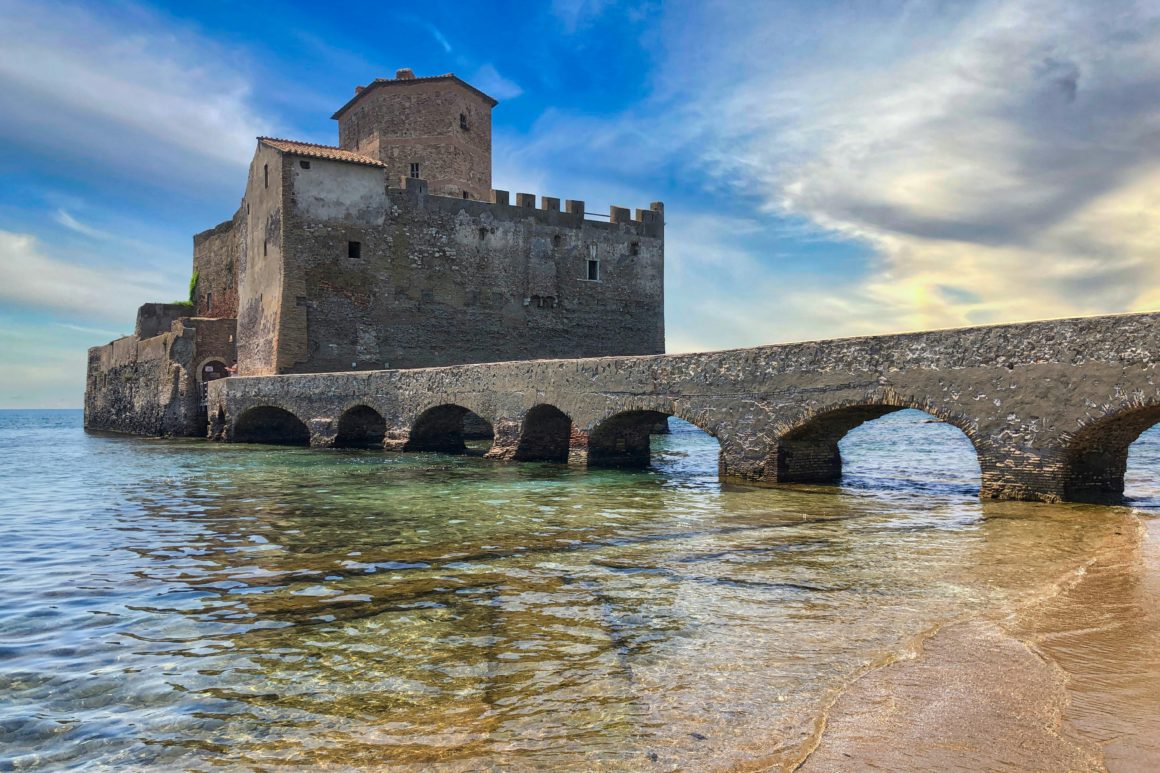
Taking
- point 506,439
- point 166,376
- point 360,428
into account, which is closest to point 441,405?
point 506,439

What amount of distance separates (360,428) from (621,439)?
11107 mm

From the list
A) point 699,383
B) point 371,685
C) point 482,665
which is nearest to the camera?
point 371,685

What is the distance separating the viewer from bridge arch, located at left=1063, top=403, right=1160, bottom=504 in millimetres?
11570

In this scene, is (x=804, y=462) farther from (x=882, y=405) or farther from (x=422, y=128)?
(x=422, y=128)

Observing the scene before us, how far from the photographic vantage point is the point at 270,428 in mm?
30281

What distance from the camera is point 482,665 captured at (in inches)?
197

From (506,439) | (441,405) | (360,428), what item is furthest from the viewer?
(360,428)

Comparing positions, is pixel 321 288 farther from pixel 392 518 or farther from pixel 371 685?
Answer: pixel 371 685

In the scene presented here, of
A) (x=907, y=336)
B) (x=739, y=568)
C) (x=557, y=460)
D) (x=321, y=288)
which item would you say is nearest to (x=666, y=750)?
(x=739, y=568)

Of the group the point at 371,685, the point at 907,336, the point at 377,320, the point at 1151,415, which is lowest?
the point at 371,685

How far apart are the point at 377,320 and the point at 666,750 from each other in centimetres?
3093

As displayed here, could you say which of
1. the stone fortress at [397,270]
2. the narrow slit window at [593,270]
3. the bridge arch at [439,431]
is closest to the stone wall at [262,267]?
the stone fortress at [397,270]

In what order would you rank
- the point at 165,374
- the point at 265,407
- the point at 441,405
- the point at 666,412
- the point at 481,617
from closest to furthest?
the point at 481,617 < the point at 666,412 < the point at 441,405 < the point at 265,407 < the point at 165,374

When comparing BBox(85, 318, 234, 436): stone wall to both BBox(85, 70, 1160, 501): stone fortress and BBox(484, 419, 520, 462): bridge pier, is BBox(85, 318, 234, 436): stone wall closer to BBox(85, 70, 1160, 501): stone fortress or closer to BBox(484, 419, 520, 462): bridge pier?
BBox(85, 70, 1160, 501): stone fortress
